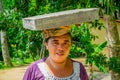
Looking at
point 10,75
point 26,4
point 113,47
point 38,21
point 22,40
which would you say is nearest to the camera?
point 38,21

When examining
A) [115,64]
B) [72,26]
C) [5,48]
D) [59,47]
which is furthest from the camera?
[5,48]

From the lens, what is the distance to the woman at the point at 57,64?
7.36 feet

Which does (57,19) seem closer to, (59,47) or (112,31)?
(59,47)

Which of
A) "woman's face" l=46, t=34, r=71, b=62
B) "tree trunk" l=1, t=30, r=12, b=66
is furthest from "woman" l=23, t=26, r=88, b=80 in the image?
"tree trunk" l=1, t=30, r=12, b=66

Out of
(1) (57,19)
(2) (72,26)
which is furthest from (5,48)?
(1) (57,19)

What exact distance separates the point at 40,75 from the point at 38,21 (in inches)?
16.8

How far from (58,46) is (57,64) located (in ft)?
0.50

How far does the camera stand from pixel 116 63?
4.75 meters

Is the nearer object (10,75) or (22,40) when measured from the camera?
(22,40)

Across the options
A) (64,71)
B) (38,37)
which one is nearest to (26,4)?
(38,37)

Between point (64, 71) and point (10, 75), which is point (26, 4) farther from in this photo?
point (10, 75)

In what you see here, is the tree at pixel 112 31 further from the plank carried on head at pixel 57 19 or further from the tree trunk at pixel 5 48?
the tree trunk at pixel 5 48

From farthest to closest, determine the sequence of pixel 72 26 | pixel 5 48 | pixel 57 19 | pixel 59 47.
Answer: pixel 5 48
pixel 72 26
pixel 59 47
pixel 57 19

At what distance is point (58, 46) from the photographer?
7.36 ft
